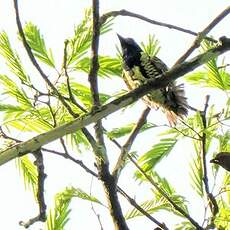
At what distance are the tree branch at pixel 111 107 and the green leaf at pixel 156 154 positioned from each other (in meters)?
0.66

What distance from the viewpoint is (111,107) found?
4.89ft

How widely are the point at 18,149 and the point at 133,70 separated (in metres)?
0.95

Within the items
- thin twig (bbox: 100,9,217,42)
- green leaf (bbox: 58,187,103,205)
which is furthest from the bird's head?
thin twig (bbox: 100,9,217,42)

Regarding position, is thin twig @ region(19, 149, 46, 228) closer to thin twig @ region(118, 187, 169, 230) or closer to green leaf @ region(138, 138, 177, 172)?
thin twig @ region(118, 187, 169, 230)

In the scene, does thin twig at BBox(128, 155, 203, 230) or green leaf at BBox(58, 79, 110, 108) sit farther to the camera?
green leaf at BBox(58, 79, 110, 108)

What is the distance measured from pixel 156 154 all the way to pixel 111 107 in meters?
0.70

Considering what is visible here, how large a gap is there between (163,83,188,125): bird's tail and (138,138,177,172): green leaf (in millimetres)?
126

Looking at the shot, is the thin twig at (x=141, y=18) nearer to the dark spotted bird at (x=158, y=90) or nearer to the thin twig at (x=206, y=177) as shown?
the thin twig at (x=206, y=177)

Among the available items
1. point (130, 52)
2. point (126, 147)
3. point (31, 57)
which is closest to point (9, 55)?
point (31, 57)

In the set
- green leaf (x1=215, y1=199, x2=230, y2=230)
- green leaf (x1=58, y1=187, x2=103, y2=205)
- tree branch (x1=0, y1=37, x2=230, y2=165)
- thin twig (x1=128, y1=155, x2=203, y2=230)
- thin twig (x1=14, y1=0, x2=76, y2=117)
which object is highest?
thin twig (x1=14, y1=0, x2=76, y2=117)

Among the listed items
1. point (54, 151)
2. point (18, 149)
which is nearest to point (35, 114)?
point (54, 151)

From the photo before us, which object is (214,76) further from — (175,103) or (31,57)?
(31,57)

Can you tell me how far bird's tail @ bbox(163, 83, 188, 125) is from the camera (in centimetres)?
227

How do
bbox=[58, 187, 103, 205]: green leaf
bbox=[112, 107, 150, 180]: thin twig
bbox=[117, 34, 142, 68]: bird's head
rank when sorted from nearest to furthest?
bbox=[112, 107, 150, 180]: thin twig → bbox=[58, 187, 103, 205]: green leaf → bbox=[117, 34, 142, 68]: bird's head
